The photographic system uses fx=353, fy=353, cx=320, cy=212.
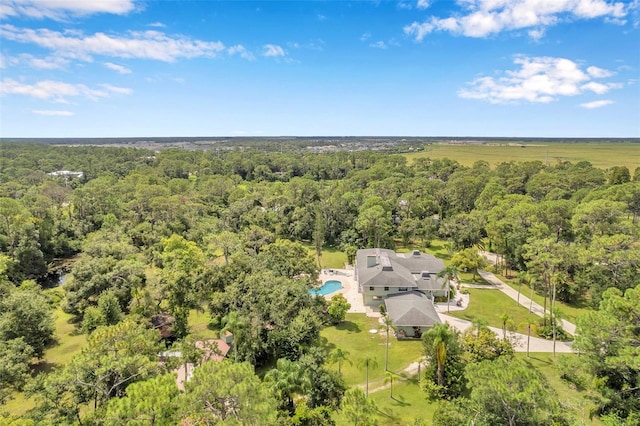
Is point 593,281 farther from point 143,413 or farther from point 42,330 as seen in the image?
point 42,330

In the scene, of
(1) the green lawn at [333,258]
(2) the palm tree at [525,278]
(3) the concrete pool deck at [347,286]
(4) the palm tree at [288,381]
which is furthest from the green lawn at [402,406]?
(1) the green lawn at [333,258]

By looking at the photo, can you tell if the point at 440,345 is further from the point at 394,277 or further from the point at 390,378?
the point at 394,277

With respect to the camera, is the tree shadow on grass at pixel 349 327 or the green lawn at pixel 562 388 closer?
the green lawn at pixel 562 388

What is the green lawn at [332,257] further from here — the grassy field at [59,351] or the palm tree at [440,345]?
the grassy field at [59,351]

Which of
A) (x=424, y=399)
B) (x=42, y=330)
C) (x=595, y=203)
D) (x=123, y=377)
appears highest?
(x=595, y=203)

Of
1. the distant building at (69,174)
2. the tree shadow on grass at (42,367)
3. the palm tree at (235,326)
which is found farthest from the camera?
the distant building at (69,174)

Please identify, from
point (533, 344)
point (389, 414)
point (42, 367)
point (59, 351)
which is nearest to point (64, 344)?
point (59, 351)

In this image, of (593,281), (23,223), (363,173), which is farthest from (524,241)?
(23,223)
